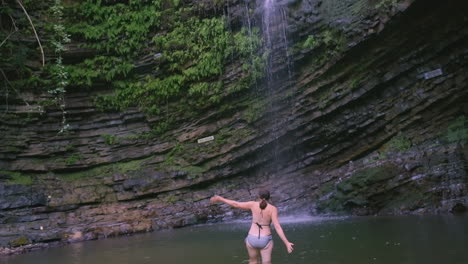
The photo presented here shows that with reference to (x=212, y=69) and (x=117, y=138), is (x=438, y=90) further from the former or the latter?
(x=117, y=138)

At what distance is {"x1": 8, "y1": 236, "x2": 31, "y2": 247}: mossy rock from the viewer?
9.74 metres

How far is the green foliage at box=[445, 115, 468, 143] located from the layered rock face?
0.04 metres

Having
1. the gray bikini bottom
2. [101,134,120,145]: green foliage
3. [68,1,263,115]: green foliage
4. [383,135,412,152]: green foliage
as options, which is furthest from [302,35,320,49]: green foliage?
the gray bikini bottom

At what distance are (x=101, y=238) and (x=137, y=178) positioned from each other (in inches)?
115

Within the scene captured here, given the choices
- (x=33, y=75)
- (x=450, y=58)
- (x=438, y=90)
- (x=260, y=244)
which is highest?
(x=33, y=75)

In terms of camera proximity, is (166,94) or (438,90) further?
(166,94)

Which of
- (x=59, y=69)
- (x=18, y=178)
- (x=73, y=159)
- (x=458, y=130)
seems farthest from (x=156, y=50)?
(x=458, y=130)

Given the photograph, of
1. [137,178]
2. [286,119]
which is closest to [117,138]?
[137,178]

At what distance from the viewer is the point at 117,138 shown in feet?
46.7

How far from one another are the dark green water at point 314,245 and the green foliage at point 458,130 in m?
3.27

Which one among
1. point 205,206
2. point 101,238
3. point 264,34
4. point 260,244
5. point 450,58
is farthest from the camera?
point 264,34

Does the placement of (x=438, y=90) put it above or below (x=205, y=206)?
above

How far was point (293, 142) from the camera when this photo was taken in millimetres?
13352

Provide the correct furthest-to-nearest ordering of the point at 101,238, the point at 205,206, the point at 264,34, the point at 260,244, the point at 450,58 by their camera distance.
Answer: the point at 264,34 → the point at 205,206 → the point at 450,58 → the point at 101,238 → the point at 260,244
